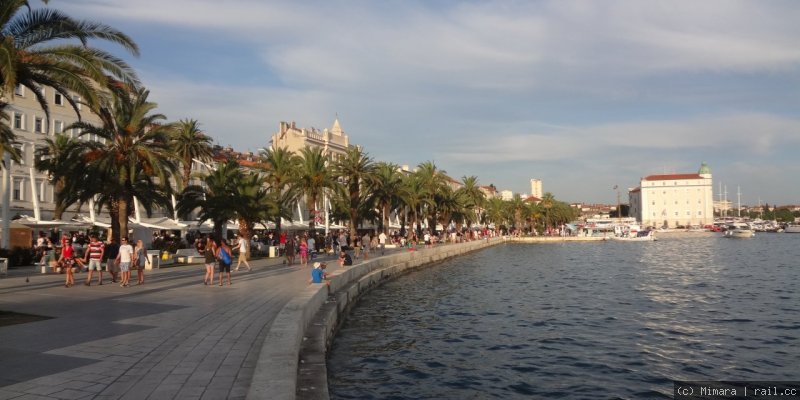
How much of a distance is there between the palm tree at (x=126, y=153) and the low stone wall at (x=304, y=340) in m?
11.2

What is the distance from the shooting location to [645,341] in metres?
16.4

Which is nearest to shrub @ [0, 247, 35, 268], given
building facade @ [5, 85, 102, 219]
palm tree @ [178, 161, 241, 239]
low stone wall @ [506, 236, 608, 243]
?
palm tree @ [178, 161, 241, 239]

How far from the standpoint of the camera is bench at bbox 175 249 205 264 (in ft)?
111

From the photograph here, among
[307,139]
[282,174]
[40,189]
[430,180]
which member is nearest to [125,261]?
[282,174]

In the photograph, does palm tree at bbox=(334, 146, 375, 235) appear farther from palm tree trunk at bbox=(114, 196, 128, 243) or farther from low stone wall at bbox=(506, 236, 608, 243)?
low stone wall at bbox=(506, 236, 608, 243)

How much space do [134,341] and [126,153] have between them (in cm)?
1977

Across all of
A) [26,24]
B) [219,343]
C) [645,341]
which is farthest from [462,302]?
[26,24]

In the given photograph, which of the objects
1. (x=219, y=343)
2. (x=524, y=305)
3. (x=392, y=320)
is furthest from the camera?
(x=524, y=305)

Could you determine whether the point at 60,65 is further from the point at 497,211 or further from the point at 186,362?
the point at 497,211

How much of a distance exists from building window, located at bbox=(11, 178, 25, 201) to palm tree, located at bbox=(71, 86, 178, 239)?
97.2 ft

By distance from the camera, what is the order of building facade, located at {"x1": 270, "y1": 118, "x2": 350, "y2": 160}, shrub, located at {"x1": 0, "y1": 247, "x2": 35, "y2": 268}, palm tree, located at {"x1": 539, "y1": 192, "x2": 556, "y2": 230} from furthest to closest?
1. palm tree, located at {"x1": 539, "y1": 192, "x2": 556, "y2": 230}
2. building facade, located at {"x1": 270, "y1": 118, "x2": 350, "y2": 160}
3. shrub, located at {"x1": 0, "y1": 247, "x2": 35, "y2": 268}

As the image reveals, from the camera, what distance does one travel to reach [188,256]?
114 ft

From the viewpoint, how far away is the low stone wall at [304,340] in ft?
22.7

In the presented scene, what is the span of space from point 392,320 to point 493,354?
5569 mm
